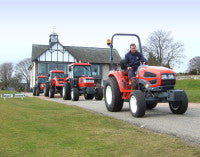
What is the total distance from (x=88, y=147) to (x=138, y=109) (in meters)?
3.58

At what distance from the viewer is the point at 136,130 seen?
6.00 meters

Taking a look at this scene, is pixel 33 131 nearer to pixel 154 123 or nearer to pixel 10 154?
pixel 10 154

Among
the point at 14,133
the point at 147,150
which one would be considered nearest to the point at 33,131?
the point at 14,133

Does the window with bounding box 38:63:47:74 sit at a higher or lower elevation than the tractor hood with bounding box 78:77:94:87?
higher

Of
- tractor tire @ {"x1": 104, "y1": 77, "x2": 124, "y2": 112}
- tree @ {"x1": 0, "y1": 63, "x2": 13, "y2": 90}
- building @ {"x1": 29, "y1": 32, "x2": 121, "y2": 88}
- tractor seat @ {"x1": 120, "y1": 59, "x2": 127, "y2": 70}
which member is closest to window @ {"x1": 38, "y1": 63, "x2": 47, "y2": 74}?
building @ {"x1": 29, "y1": 32, "x2": 121, "y2": 88}

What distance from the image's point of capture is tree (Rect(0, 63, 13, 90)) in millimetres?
87250

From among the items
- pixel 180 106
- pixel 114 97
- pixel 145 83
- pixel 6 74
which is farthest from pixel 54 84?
pixel 6 74

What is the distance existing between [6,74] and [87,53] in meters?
44.0

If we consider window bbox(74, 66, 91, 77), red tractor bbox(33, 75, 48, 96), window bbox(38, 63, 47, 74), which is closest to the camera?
window bbox(74, 66, 91, 77)

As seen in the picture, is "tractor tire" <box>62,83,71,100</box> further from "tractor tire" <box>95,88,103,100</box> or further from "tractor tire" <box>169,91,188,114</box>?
"tractor tire" <box>169,91,188,114</box>

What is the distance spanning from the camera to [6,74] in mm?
88688

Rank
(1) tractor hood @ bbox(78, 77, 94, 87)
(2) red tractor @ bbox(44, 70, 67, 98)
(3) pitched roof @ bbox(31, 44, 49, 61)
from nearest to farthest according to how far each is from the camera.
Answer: (1) tractor hood @ bbox(78, 77, 94, 87) → (2) red tractor @ bbox(44, 70, 67, 98) → (3) pitched roof @ bbox(31, 44, 49, 61)

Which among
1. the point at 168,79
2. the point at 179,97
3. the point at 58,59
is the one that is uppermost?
the point at 58,59

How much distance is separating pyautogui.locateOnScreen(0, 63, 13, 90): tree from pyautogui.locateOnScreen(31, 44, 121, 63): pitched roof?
40647mm
